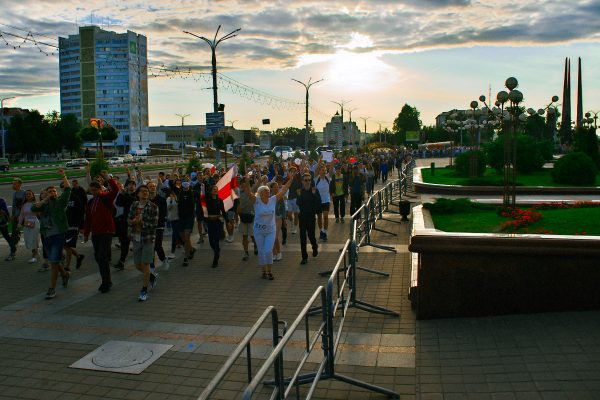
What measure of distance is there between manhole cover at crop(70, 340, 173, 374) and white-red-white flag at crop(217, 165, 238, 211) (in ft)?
16.3

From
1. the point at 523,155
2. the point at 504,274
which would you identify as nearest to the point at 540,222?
the point at 504,274

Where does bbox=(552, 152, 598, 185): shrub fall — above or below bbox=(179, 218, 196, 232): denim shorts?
above

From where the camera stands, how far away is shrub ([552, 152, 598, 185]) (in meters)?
24.5

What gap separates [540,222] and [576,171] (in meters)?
16.4

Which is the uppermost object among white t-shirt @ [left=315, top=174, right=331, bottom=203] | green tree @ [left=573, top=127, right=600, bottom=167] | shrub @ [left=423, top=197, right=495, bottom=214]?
green tree @ [left=573, top=127, right=600, bottom=167]

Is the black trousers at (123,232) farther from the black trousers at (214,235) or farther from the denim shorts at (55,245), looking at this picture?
the denim shorts at (55,245)

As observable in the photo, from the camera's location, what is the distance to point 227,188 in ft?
38.9

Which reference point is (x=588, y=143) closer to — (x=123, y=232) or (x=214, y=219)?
(x=214, y=219)

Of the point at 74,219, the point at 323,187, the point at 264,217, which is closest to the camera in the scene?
the point at 264,217

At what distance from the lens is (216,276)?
34.5ft

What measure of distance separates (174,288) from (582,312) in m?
6.07

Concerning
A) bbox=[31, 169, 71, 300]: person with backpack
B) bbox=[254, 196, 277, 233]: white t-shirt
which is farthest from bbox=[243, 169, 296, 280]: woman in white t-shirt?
bbox=[31, 169, 71, 300]: person with backpack

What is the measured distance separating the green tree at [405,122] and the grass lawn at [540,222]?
135 m

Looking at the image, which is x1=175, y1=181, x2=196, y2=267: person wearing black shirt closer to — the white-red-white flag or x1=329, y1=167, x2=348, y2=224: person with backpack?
the white-red-white flag
